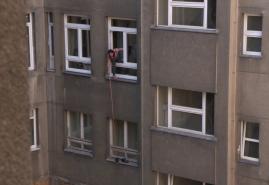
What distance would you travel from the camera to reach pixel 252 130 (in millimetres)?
13938

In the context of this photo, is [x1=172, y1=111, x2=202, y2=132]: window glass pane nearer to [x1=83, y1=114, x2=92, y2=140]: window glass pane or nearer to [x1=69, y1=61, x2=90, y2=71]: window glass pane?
[x1=83, y1=114, x2=92, y2=140]: window glass pane

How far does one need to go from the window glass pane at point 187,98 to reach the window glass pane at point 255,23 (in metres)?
1.85

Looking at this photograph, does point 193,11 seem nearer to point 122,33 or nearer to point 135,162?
point 122,33

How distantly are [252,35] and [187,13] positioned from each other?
1.57 m

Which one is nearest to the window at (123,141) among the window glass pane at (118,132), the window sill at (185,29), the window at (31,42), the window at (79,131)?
the window glass pane at (118,132)

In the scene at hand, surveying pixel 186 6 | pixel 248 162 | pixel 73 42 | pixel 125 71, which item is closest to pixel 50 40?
pixel 73 42

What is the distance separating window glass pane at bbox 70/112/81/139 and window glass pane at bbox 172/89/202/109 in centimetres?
347

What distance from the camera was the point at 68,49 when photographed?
17.0 m

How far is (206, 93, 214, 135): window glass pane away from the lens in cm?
1405

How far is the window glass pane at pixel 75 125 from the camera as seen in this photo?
1731 cm

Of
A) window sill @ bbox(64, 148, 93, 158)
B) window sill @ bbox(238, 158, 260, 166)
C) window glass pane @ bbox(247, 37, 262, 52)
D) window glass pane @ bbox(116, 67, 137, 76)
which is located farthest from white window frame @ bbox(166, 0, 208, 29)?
window sill @ bbox(64, 148, 93, 158)

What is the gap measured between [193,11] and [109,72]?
3105 millimetres

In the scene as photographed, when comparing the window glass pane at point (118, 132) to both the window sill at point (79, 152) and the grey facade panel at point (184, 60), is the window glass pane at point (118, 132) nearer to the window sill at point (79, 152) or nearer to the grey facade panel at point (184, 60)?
the window sill at point (79, 152)

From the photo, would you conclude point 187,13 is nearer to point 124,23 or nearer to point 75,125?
point 124,23
